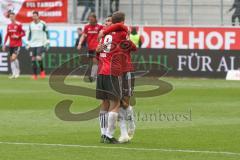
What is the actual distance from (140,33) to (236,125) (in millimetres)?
20010

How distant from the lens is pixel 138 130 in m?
15.2

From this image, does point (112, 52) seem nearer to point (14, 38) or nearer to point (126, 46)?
point (126, 46)

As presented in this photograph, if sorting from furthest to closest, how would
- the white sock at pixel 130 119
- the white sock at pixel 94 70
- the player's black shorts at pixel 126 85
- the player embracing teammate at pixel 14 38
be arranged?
the player embracing teammate at pixel 14 38 → the white sock at pixel 94 70 → the white sock at pixel 130 119 → the player's black shorts at pixel 126 85

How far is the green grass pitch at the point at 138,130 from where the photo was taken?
1191cm

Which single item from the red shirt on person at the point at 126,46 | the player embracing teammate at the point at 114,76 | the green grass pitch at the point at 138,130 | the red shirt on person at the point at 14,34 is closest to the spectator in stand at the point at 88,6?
the red shirt on person at the point at 14,34

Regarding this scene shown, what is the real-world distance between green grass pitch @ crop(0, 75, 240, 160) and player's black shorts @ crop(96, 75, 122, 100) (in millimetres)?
762

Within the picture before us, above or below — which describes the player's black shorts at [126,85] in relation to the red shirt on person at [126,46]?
below

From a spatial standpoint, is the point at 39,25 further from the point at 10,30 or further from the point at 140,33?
the point at 140,33

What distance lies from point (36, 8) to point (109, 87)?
2555 cm

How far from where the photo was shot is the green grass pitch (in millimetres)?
11906

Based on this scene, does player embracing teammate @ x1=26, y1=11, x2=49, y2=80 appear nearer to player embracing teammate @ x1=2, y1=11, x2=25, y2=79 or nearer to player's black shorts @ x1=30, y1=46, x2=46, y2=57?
player's black shorts @ x1=30, y1=46, x2=46, y2=57

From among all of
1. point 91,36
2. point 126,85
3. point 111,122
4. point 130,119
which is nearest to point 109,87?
point 126,85

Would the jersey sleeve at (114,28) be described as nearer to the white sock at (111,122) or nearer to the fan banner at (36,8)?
the white sock at (111,122)

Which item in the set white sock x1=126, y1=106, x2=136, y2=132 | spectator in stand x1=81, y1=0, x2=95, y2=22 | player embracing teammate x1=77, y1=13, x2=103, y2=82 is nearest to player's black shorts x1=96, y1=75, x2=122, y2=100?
white sock x1=126, y1=106, x2=136, y2=132
